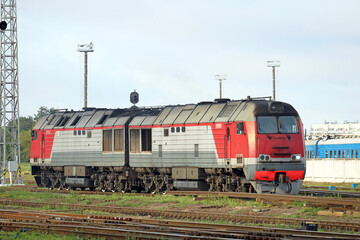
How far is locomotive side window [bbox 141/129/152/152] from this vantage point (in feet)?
113

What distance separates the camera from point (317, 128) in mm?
168375

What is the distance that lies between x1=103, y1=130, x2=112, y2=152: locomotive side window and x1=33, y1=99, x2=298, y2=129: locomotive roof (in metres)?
0.46

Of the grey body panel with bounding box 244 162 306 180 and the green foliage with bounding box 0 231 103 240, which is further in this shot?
the grey body panel with bounding box 244 162 306 180

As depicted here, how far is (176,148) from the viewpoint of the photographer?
107ft

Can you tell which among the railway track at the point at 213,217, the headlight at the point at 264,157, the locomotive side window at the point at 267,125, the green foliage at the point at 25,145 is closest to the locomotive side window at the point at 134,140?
the railway track at the point at 213,217

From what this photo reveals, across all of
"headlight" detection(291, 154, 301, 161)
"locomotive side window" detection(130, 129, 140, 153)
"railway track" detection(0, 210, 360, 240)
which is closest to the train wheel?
"locomotive side window" detection(130, 129, 140, 153)

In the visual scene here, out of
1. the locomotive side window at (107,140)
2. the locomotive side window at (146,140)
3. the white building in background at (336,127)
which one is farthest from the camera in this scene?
the white building in background at (336,127)

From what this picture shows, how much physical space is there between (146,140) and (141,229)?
17.0 meters

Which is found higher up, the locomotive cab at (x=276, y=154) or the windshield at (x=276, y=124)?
the windshield at (x=276, y=124)

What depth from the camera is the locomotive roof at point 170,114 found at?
28625mm

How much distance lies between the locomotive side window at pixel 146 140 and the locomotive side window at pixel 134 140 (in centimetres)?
32

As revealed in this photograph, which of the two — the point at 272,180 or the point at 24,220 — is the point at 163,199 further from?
the point at 24,220

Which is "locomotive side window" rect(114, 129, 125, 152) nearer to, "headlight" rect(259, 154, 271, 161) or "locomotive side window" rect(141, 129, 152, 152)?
"locomotive side window" rect(141, 129, 152, 152)

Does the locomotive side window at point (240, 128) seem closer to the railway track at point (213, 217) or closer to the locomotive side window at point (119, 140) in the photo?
the railway track at point (213, 217)
